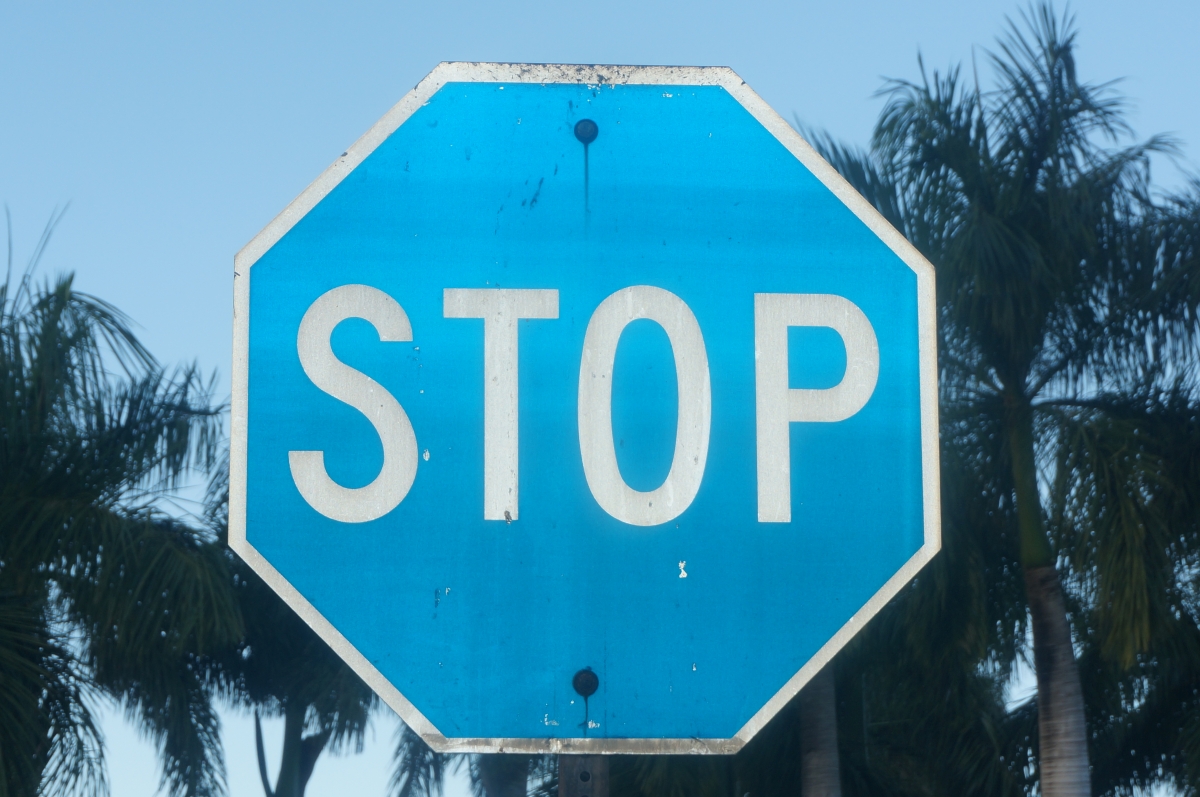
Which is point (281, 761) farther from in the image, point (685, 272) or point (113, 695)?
point (685, 272)

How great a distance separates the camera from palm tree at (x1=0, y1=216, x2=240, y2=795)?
7.16 meters

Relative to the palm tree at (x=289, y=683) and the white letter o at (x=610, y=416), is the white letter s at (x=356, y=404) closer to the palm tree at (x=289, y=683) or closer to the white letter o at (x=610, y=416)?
the white letter o at (x=610, y=416)

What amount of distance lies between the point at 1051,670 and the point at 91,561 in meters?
6.00

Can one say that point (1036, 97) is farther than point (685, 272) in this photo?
Yes

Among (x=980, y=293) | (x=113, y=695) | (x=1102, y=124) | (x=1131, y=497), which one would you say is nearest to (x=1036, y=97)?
(x=1102, y=124)

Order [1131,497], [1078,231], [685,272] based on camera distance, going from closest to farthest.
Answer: [685,272] → [1131,497] → [1078,231]

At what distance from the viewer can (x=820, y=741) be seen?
851 cm

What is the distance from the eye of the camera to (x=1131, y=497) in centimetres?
776

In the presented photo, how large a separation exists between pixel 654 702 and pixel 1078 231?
756cm

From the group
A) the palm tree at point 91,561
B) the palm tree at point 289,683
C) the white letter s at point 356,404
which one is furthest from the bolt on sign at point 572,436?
the palm tree at point 289,683

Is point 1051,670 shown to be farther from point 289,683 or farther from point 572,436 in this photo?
point 572,436

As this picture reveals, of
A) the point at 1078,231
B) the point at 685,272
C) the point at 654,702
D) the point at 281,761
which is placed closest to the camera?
the point at 654,702

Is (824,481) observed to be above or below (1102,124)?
below

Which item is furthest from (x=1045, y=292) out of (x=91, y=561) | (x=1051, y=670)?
(x=91, y=561)
